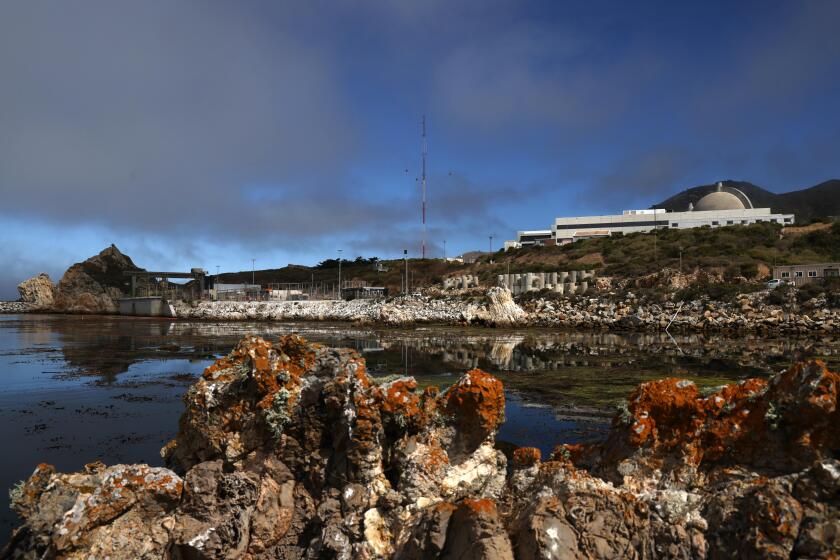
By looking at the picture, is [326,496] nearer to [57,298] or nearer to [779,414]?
[779,414]

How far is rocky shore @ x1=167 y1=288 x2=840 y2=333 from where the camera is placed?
130ft

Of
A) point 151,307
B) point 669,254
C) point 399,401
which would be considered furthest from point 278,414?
point 151,307

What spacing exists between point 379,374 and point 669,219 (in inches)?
3906

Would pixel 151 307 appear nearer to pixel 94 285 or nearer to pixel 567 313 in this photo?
pixel 94 285

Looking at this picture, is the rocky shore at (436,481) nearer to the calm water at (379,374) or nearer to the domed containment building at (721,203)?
the calm water at (379,374)

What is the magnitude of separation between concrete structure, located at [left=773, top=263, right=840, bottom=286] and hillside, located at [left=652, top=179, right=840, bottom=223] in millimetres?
102452

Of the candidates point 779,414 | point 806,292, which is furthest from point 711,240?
point 779,414

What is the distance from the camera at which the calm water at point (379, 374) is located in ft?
39.4

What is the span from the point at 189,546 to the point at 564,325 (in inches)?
1825

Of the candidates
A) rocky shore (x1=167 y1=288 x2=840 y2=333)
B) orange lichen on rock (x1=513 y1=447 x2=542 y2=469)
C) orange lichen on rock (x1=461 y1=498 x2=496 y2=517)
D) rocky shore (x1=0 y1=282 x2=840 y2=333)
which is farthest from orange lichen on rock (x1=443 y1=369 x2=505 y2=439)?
rocky shore (x1=167 y1=288 x2=840 y2=333)

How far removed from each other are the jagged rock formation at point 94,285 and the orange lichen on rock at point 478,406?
10897cm

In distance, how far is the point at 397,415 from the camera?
652 centimetres

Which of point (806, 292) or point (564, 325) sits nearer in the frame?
point (806, 292)

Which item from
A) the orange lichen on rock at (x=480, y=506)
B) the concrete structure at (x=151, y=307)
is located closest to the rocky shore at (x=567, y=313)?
the concrete structure at (x=151, y=307)
